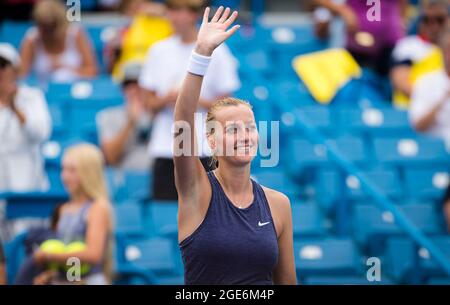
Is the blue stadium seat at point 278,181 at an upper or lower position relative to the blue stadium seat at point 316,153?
lower

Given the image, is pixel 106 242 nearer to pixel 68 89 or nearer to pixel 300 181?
pixel 300 181

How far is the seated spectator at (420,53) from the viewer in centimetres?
817

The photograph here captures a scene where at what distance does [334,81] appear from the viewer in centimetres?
831

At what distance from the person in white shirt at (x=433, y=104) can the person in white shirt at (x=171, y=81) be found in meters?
1.57

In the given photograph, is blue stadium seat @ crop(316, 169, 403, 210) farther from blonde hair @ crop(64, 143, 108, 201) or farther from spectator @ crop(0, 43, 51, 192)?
spectator @ crop(0, 43, 51, 192)

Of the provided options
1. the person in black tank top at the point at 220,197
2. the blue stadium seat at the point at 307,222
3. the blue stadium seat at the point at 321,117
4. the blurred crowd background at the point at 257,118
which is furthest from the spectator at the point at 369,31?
the person in black tank top at the point at 220,197

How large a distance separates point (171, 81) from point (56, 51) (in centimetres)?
187

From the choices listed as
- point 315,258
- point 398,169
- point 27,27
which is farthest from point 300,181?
point 27,27

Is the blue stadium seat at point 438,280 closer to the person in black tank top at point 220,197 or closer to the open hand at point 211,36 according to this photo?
the person in black tank top at point 220,197

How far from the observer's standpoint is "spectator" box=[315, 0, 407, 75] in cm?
842

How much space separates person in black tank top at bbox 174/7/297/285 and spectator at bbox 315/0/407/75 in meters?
4.69

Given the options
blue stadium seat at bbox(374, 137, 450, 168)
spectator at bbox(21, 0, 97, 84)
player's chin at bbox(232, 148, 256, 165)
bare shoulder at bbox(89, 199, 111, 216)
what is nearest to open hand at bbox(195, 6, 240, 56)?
player's chin at bbox(232, 148, 256, 165)

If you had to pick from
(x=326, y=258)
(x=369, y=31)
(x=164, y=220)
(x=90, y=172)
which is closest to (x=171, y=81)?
(x=164, y=220)
